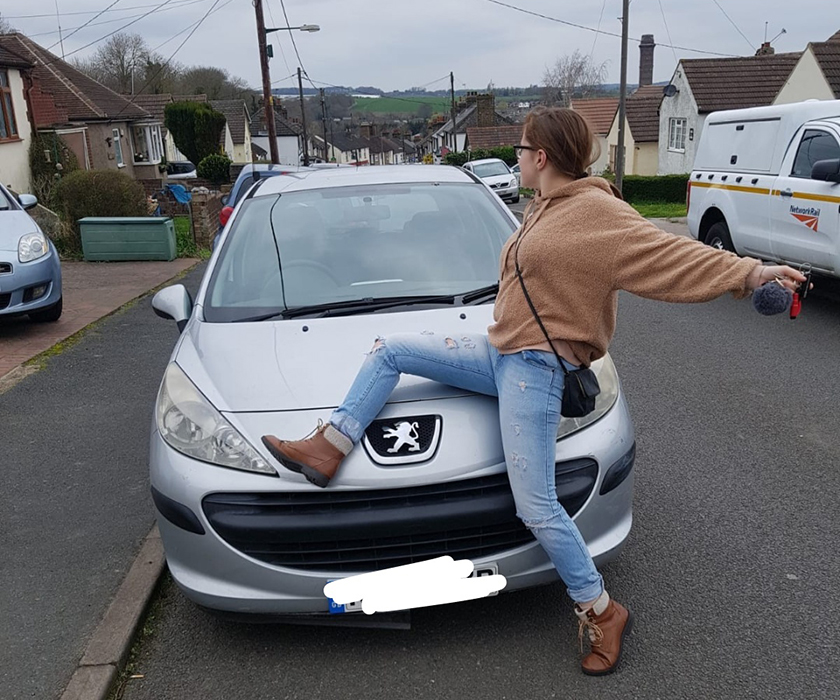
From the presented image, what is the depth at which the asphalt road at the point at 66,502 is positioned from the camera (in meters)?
3.15

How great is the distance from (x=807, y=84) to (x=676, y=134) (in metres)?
10.5

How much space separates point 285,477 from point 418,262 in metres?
1.70

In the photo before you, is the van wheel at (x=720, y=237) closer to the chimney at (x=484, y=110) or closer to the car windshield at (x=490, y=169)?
the car windshield at (x=490, y=169)

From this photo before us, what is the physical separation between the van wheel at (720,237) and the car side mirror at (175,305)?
7332 millimetres

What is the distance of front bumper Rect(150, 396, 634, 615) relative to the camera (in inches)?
108

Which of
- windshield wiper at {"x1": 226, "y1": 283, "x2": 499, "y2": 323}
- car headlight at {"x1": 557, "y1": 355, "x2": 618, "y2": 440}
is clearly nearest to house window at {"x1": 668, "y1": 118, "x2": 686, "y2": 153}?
windshield wiper at {"x1": 226, "y1": 283, "x2": 499, "y2": 323}

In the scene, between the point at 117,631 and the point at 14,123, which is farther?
the point at 14,123

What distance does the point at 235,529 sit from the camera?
109 inches

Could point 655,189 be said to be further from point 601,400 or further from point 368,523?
point 368,523

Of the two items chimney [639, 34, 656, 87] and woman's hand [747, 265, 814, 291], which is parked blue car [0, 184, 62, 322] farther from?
chimney [639, 34, 656, 87]

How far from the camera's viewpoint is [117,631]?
312 cm

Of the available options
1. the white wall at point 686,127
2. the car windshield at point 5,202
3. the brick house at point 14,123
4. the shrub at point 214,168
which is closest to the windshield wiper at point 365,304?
the car windshield at point 5,202

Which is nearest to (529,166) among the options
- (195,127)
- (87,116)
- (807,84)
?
(807,84)

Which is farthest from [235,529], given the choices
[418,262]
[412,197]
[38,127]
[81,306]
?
[38,127]
